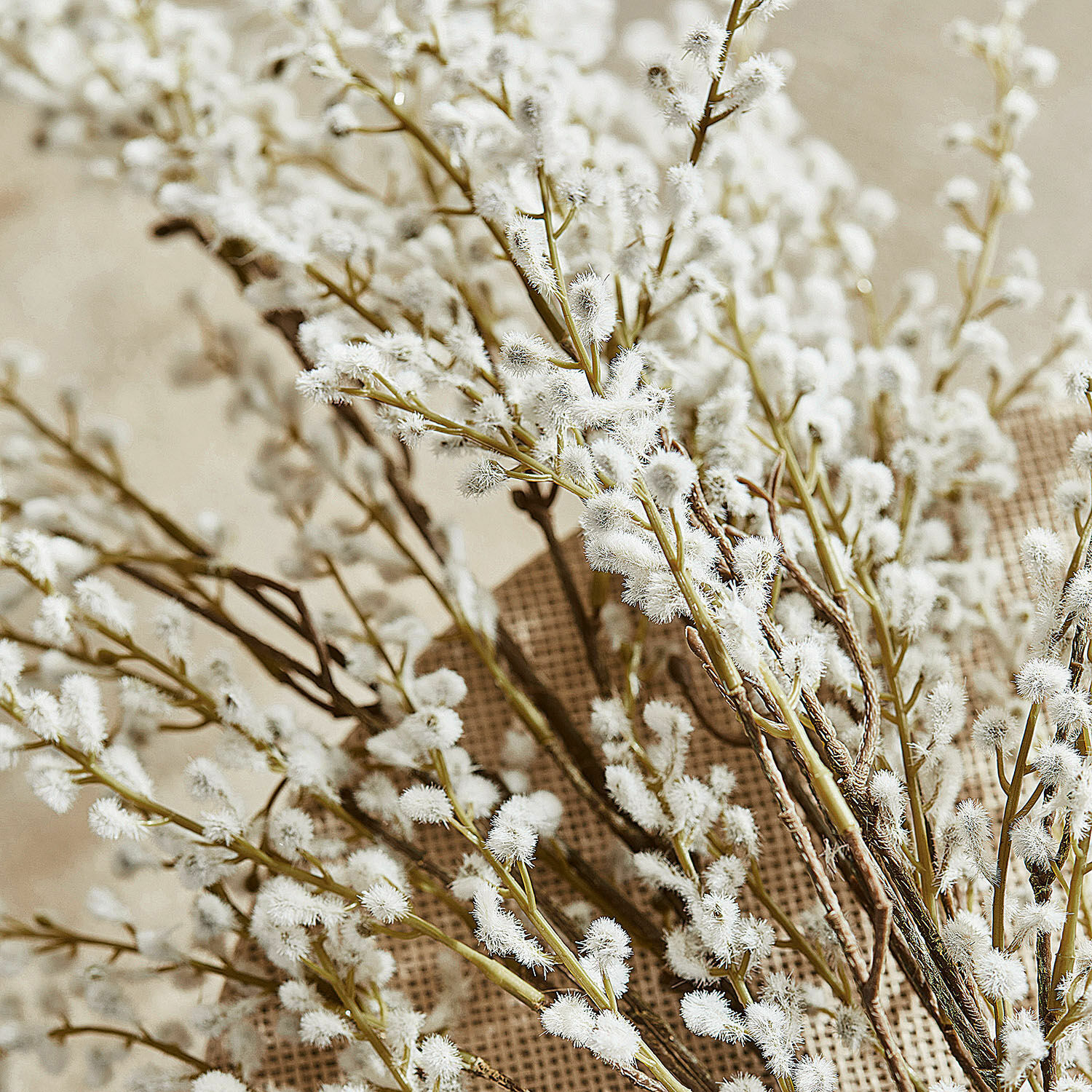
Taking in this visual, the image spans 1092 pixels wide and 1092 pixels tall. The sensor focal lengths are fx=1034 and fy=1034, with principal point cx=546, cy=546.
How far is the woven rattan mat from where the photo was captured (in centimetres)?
50

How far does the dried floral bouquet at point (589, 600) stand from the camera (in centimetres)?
38

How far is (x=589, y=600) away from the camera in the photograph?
1.92 ft

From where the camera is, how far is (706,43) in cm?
39

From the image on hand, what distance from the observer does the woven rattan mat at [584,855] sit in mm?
504

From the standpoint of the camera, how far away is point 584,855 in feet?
1.85

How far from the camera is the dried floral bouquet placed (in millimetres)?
381

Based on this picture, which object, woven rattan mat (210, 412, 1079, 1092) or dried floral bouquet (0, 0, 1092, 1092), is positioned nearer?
dried floral bouquet (0, 0, 1092, 1092)

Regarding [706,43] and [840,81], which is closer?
[706,43]

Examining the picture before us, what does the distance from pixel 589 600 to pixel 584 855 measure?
0.14 meters

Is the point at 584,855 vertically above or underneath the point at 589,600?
underneath

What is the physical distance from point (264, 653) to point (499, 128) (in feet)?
0.92

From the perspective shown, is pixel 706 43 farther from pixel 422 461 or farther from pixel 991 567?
pixel 422 461

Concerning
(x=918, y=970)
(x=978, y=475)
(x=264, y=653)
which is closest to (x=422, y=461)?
(x=264, y=653)

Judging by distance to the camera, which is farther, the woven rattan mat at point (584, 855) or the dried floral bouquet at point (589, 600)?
the woven rattan mat at point (584, 855)
